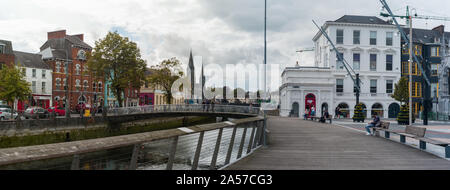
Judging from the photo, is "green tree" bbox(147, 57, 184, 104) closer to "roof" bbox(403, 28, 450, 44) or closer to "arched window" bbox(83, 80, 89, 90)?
"arched window" bbox(83, 80, 89, 90)

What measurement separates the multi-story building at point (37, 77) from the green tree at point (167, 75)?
724 inches

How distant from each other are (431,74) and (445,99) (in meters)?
10.0

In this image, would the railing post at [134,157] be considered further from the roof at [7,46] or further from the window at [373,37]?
the roof at [7,46]

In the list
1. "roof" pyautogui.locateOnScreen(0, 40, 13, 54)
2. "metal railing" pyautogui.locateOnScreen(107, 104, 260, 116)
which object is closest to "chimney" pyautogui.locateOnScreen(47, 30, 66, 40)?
"roof" pyautogui.locateOnScreen(0, 40, 13, 54)

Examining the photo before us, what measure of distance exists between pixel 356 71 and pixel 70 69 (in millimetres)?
51081

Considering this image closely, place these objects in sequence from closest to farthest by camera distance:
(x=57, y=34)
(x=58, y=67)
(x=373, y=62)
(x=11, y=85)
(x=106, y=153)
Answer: (x=106, y=153)
(x=11, y=85)
(x=373, y=62)
(x=58, y=67)
(x=57, y=34)

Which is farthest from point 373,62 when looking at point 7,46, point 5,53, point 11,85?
point 7,46

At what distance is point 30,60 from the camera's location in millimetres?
61875

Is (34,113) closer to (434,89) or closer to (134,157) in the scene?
(134,157)

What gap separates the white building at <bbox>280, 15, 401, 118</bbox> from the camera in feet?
171

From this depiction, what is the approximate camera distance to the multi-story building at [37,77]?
59812mm
